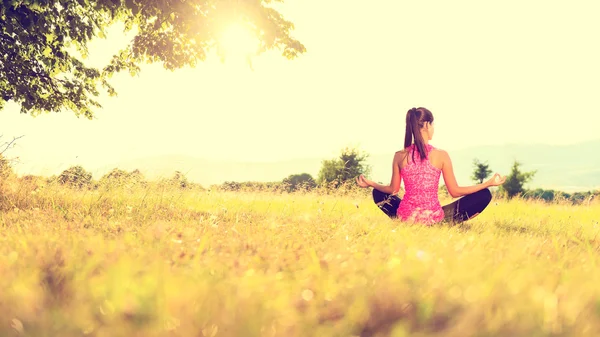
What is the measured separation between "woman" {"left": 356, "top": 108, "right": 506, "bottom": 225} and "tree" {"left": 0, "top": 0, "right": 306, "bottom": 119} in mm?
5319

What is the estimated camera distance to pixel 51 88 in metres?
12.8

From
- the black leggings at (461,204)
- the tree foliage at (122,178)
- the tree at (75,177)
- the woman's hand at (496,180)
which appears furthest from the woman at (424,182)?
the tree at (75,177)

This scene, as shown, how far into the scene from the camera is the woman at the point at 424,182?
5777 mm

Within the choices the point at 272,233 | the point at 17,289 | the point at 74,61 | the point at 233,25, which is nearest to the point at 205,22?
the point at 233,25

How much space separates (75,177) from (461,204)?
7.06 metres

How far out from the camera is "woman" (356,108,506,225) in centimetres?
578

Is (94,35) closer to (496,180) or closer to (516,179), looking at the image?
Answer: (496,180)

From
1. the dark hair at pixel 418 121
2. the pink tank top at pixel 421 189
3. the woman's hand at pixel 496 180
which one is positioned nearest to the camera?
the woman's hand at pixel 496 180

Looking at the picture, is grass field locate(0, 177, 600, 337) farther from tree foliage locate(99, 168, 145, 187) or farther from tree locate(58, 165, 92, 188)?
tree locate(58, 165, 92, 188)

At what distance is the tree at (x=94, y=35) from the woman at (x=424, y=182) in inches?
209

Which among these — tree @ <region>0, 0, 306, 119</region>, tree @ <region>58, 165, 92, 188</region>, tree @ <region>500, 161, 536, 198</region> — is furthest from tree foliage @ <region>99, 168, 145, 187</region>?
tree @ <region>500, 161, 536, 198</region>

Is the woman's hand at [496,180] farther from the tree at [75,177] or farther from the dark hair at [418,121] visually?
the tree at [75,177]

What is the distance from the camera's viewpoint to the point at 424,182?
5.94 metres

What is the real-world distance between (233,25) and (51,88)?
6.09m
